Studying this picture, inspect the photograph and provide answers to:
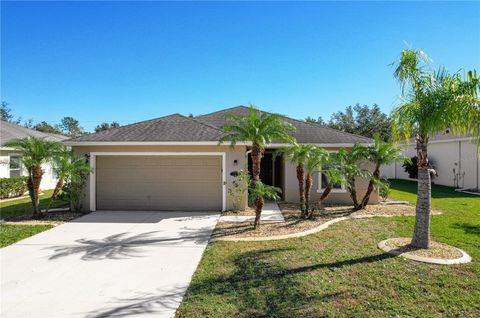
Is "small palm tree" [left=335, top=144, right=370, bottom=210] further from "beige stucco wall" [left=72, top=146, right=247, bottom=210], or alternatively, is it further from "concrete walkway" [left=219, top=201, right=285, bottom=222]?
"beige stucco wall" [left=72, top=146, right=247, bottom=210]

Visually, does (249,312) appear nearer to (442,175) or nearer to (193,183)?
(193,183)

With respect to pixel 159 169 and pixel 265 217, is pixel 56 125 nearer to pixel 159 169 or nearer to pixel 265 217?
pixel 159 169

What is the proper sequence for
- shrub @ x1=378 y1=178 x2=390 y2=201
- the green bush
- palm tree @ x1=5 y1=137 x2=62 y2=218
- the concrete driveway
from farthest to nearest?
the green bush < shrub @ x1=378 y1=178 x2=390 y2=201 < palm tree @ x1=5 y1=137 x2=62 y2=218 < the concrete driveway

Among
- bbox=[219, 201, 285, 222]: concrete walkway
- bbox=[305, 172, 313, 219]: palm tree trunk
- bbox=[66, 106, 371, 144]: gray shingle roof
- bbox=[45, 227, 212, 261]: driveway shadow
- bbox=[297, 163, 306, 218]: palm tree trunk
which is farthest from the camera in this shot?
bbox=[66, 106, 371, 144]: gray shingle roof

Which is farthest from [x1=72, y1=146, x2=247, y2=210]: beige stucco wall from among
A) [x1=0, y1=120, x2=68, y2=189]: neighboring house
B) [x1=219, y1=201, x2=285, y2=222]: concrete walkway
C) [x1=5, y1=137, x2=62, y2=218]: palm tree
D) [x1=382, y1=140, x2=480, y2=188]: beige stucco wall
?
[x1=382, y1=140, x2=480, y2=188]: beige stucco wall

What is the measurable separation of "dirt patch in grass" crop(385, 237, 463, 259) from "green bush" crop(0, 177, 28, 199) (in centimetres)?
1869

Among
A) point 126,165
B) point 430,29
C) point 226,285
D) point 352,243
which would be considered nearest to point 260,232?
point 352,243

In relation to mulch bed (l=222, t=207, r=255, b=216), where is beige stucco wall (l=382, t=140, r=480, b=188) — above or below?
above

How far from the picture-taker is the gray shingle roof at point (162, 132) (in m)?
12.7

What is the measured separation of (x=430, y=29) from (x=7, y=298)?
1295cm

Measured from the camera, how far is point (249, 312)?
4.39 metres

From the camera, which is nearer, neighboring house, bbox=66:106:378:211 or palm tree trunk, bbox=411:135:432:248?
palm tree trunk, bbox=411:135:432:248

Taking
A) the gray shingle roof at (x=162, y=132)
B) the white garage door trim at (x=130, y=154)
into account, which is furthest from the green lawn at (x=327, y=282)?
the gray shingle roof at (x=162, y=132)

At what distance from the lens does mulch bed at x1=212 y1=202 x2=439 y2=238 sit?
9117mm
